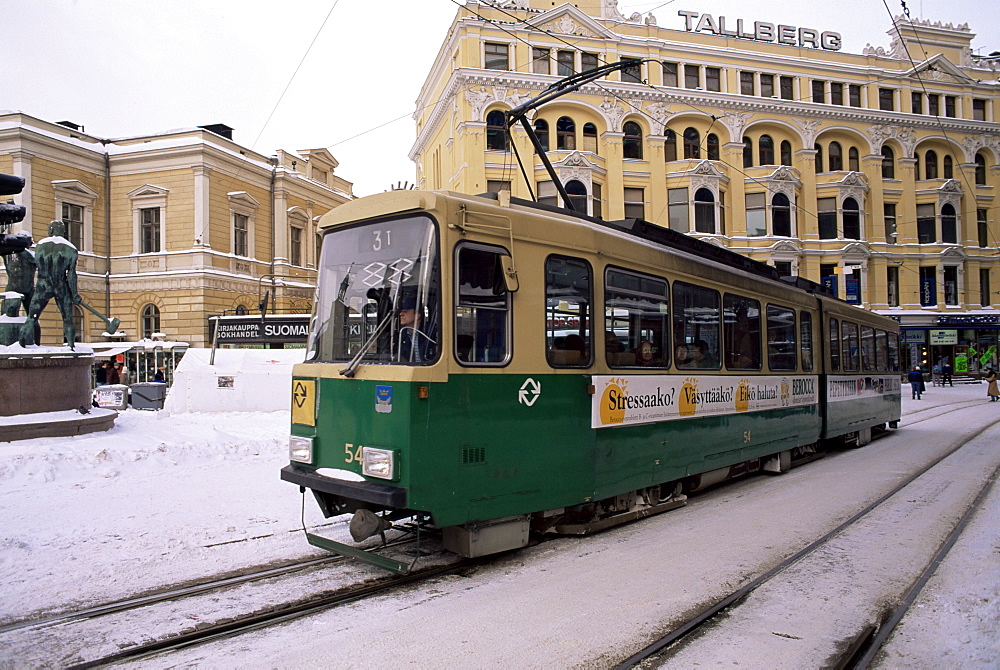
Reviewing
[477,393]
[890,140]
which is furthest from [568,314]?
[890,140]

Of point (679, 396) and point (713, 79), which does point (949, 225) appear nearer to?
point (713, 79)

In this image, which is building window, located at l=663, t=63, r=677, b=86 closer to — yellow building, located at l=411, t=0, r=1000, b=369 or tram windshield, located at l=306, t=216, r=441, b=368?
yellow building, located at l=411, t=0, r=1000, b=369

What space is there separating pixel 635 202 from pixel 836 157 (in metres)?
13.6

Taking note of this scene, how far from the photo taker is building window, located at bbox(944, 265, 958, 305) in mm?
44250

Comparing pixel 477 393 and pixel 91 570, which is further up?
pixel 477 393

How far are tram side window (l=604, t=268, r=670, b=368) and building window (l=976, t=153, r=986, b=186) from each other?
47944 mm

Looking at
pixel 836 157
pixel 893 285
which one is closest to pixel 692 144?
pixel 836 157

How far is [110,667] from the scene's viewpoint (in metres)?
4.17

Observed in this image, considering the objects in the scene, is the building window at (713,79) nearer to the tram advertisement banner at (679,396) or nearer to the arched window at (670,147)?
the arched window at (670,147)

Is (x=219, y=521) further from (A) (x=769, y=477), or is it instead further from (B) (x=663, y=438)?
(A) (x=769, y=477)

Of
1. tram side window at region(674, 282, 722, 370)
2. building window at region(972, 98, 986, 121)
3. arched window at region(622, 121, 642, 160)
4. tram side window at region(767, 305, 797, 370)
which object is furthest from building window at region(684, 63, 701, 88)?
tram side window at region(674, 282, 722, 370)

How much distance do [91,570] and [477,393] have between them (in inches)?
142

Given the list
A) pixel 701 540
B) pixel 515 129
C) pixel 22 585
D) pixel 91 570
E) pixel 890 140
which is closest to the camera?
pixel 22 585

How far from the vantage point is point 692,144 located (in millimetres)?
38281
